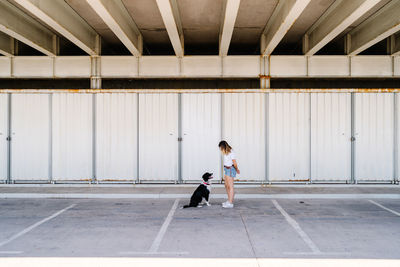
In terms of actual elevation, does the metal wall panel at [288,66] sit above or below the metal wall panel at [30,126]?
above

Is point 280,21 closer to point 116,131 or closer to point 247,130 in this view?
point 247,130

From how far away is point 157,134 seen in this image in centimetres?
916

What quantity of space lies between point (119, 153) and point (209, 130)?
120 inches

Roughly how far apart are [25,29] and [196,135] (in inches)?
247

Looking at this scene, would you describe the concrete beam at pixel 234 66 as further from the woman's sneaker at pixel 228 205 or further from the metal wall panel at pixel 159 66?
the woman's sneaker at pixel 228 205

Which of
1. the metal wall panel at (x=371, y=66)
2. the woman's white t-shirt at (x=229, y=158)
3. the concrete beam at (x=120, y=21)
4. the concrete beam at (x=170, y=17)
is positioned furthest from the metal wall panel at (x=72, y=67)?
the metal wall panel at (x=371, y=66)

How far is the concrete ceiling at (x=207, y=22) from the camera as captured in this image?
8.09m

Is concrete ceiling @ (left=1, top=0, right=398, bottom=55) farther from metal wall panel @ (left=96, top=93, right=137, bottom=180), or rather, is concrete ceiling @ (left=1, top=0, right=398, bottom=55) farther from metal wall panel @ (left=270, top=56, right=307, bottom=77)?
metal wall panel @ (left=96, top=93, right=137, bottom=180)

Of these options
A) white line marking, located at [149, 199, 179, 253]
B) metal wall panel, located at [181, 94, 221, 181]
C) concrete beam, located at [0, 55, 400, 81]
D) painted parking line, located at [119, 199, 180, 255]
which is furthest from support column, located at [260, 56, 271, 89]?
painted parking line, located at [119, 199, 180, 255]

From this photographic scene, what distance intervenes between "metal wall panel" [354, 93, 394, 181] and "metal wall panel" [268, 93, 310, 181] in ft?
5.30

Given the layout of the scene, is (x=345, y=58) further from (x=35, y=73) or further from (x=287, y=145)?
(x=35, y=73)

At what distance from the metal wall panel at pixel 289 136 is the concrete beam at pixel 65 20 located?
256 inches

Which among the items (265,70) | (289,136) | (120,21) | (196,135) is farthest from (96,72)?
(289,136)

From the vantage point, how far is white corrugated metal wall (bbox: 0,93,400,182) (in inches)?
352
